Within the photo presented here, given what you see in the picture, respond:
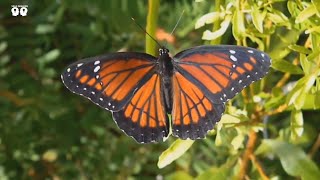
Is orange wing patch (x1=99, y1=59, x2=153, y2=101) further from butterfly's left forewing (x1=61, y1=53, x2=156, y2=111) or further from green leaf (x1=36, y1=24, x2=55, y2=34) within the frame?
green leaf (x1=36, y1=24, x2=55, y2=34)

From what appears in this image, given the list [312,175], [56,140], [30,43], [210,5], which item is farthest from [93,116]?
[312,175]

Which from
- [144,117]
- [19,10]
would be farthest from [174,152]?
[19,10]

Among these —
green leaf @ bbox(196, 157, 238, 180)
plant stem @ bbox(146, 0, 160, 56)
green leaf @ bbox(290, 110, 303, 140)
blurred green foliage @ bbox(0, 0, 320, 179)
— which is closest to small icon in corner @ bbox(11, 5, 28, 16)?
blurred green foliage @ bbox(0, 0, 320, 179)

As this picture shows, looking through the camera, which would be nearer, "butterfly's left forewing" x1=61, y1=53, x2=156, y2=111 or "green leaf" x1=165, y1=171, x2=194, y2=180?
"butterfly's left forewing" x1=61, y1=53, x2=156, y2=111

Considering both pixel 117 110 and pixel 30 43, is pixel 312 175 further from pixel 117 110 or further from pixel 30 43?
pixel 30 43

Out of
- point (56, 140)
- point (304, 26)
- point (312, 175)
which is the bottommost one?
point (56, 140)
